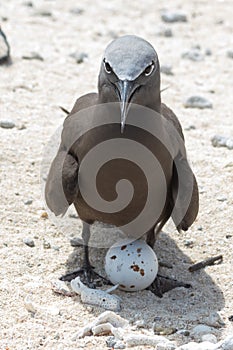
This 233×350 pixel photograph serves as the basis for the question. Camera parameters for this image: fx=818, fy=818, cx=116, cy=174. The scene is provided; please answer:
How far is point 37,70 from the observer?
A: 26.9 ft

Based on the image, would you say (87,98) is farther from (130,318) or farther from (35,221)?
(130,318)

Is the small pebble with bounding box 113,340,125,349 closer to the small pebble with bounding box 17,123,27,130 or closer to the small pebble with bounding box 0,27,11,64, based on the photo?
the small pebble with bounding box 17,123,27,130

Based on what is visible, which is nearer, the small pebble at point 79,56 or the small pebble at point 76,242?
the small pebble at point 76,242

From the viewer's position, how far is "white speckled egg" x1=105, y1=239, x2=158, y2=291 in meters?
4.96

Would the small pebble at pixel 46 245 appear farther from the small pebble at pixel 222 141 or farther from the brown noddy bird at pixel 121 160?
the small pebble at pixel 222 141

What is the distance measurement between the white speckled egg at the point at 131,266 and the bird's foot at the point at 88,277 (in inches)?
5.3

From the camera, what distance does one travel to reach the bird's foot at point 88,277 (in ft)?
16.9

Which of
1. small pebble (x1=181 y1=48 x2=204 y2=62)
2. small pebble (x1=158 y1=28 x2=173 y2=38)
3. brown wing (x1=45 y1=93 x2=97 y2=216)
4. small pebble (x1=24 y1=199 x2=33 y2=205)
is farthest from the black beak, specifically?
small pebble (x1=158 y1=28 x2=173 y2=38)

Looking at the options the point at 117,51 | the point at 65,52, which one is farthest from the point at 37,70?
the point at 117,51

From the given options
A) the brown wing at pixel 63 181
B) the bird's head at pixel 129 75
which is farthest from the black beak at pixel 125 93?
the brown wing at pixel 63 181

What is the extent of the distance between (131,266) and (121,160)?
65cm

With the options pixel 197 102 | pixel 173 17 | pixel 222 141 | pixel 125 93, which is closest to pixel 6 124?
pixel 222 141

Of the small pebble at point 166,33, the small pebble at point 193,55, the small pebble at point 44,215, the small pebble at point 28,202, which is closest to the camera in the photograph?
the small pebble at point 44,215

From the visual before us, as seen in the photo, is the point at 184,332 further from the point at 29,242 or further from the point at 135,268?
the point at 29,242
